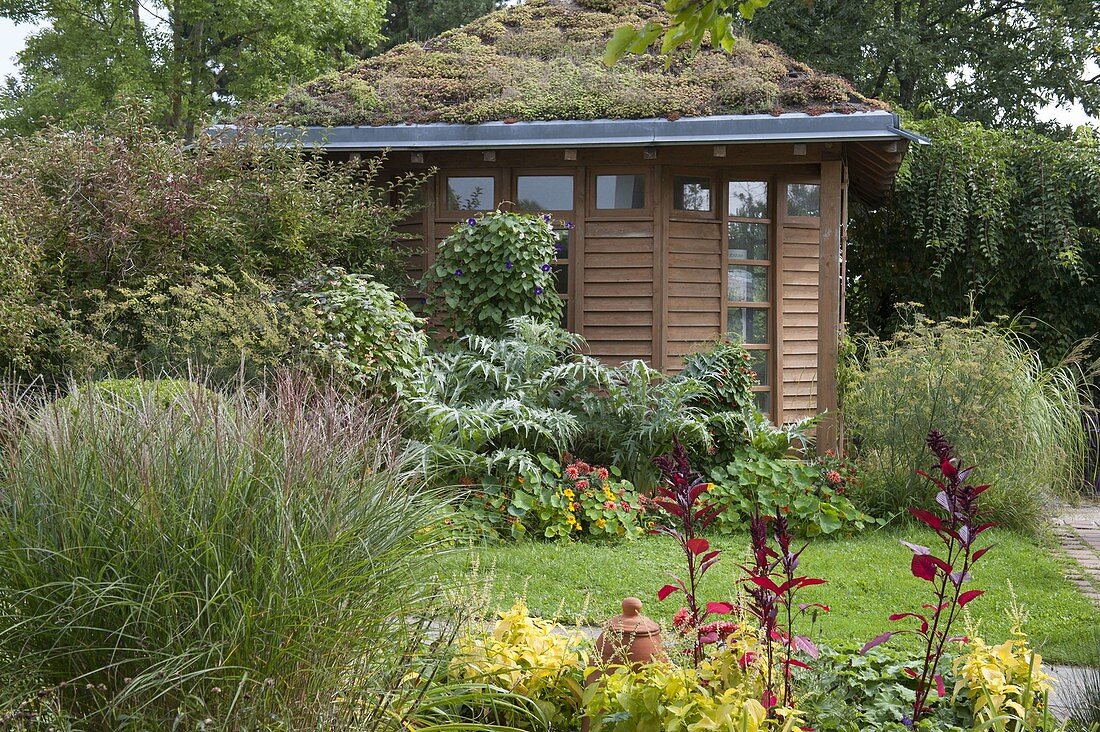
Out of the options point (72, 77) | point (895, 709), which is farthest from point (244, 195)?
point (72, 77)

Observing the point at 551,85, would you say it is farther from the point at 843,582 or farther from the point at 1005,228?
the point at 1005,228

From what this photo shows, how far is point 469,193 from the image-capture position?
356 inches

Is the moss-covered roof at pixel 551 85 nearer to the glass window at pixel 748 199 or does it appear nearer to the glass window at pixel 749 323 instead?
the glass window at pixel 748 199

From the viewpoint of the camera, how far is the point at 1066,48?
16219 millimetres

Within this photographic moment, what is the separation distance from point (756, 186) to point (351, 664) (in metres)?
7.27

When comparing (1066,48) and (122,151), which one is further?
(1066,48)

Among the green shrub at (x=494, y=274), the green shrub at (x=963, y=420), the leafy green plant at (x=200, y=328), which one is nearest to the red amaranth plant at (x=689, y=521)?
the leafy green plant at (x=200, y=328)

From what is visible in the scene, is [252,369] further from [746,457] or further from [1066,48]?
[1066,48]

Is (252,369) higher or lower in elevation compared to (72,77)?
lower

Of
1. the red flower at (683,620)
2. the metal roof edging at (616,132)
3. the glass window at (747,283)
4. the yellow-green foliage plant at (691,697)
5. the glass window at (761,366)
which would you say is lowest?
the yellow-green foliage plant at (691,697)

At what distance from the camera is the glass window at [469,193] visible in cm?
900

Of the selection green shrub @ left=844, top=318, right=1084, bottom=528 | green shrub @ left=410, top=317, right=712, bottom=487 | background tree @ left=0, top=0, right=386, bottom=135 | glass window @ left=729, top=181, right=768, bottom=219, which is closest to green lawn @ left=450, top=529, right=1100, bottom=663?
green shrub @ left=844, top=318, right=1084, bottom=528

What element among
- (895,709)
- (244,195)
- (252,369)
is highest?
(244,195)

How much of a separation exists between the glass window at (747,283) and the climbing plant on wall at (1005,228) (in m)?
2.57
